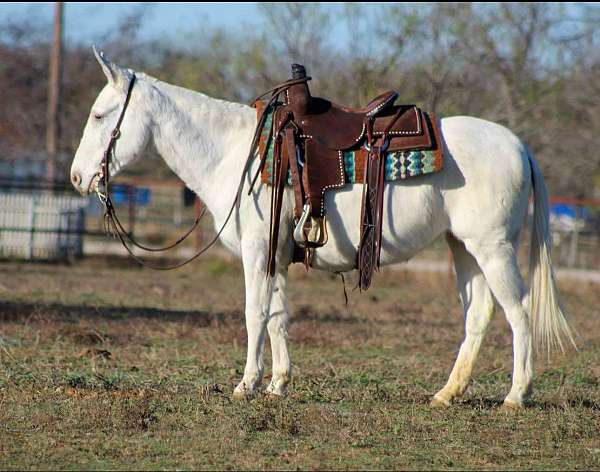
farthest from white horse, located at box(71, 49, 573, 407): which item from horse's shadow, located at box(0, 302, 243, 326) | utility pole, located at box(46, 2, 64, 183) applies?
utility pole, located at box(46, 2, 64, 183)

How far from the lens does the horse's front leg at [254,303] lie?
6.83 metres

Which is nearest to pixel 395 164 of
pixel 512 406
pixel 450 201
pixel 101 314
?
pixel 450 201

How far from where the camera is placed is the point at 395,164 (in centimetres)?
683

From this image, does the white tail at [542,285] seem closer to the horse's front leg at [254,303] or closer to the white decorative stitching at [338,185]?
the white decorative stitching at [338,185]

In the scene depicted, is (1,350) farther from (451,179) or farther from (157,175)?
(157,175)

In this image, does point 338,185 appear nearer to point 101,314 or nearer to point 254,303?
point 254,303

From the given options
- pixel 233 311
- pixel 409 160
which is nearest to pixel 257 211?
pixel 409 160

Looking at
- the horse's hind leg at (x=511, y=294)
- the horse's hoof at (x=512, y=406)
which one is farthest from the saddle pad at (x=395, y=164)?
the horse's hoof at (x=512, y=406)

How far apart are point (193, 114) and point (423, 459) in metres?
3.25

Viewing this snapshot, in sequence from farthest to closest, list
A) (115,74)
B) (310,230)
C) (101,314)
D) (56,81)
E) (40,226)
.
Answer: (56,81) < (40,226) < (101,314) < (115,74) < (310,230)

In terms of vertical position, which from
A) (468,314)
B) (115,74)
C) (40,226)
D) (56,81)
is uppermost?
(56,81)

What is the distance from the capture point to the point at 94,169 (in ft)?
23.7

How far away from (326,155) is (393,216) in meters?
0.63

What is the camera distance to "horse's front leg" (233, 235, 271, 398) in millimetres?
6828
